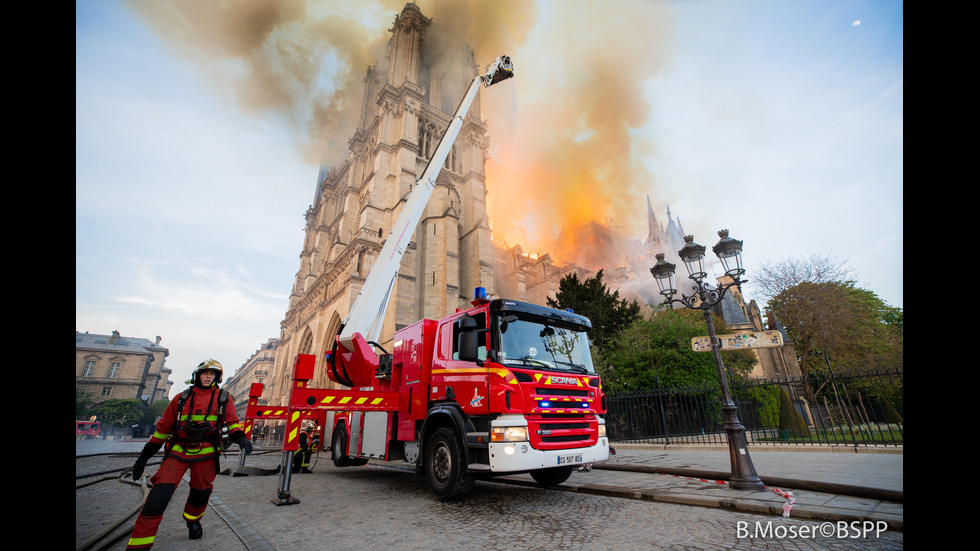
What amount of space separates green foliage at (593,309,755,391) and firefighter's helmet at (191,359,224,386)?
46.9 ft

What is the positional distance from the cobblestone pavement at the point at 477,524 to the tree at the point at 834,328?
18429mm

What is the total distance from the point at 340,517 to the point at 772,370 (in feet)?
97.5

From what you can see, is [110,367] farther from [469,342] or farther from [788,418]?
[788,418]

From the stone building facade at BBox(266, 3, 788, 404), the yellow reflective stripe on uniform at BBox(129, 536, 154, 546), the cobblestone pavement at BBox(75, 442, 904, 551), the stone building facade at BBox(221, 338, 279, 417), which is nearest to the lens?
the yellow reflective stripe on uniform at BBox(129, 536, 154, 546)

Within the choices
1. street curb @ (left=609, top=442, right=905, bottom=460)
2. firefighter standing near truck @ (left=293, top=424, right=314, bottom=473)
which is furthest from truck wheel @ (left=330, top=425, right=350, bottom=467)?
street curb @ (left=609, top=442, right=905, bottom=460)

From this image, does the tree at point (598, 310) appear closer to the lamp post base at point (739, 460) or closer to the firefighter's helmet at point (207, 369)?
the lamp post base at point (739, 460)

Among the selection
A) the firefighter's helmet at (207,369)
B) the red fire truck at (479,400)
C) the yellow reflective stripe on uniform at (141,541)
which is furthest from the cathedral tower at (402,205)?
the yellow reflective stripe on uniform at (141,541)

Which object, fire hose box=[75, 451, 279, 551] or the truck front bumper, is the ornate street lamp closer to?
the truck front bumper

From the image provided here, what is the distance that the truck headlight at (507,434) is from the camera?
423cm

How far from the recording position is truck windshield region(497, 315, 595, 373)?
192 inches
